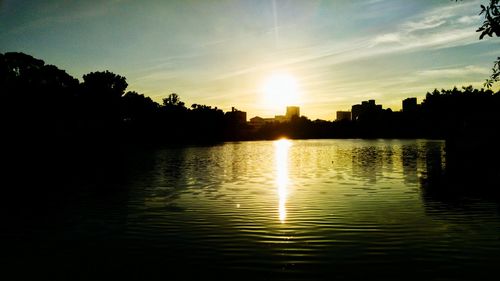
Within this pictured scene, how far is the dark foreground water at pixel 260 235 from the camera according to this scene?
40.5 feet

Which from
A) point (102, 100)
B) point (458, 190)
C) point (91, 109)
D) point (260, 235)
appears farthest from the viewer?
point (102, 100)

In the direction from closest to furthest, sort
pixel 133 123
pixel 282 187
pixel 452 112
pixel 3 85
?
pixel 282 187, pixel 3 85, pixel 452 112, pixel 133 123

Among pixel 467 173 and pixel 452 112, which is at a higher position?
pixel 452 112

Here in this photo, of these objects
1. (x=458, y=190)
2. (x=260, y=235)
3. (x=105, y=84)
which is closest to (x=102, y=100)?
(x=105, y=84)

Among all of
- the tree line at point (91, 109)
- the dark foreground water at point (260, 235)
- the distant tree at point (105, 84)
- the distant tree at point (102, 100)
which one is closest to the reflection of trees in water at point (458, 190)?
the dark foreground water at point (260, 235)

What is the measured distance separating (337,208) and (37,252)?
14833 millimetres

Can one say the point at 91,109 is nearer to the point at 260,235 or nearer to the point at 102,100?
the point at 102,100

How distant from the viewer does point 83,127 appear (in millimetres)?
112875

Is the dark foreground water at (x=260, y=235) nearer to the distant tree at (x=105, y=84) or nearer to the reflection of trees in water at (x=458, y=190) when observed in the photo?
the reflection of trees in water at (x=458, y=190)

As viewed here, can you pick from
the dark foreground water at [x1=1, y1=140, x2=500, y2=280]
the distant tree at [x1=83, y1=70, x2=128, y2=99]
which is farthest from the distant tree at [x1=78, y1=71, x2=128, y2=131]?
the dark foreground water at [x1=1, y1=140, x2=500, y2=280]

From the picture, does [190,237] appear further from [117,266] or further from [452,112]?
[452,112]

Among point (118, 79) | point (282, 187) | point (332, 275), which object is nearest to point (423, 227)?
point (332, 275)

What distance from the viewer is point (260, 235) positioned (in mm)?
16547

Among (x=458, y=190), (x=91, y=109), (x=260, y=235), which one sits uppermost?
(x=91, y=109)
